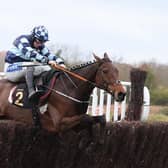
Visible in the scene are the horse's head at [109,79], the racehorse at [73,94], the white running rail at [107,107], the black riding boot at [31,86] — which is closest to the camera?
the horse's head at [109,79]

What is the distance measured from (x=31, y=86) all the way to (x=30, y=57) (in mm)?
422

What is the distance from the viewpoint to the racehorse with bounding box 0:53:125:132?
7.68m

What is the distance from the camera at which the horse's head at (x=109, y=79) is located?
24.3 ft

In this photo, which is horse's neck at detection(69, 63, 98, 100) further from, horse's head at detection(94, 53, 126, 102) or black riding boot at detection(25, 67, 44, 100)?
black riding boot at detection(25, 67, 44, 100)

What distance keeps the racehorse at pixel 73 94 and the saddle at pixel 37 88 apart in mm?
64

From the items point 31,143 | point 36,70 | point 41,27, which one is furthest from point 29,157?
point 41,27

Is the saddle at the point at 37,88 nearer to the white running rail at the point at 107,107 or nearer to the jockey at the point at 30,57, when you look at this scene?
the jockey at the point at 30,57

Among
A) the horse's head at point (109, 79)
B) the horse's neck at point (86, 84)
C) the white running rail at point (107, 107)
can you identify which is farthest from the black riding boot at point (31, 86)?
the white running rail at point (107, 107)

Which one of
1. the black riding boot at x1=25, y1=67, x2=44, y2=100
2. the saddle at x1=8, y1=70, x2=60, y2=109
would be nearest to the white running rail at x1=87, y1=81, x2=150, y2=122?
the saddle at x1=8, y1=70, x2=60, y2=109

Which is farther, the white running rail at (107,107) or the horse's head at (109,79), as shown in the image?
the white running rail at (107,107)

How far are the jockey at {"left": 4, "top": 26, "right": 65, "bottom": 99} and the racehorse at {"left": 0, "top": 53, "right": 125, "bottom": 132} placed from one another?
297 millimetres

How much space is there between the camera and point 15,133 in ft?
23.9

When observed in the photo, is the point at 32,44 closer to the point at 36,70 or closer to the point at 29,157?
the point at 36,70

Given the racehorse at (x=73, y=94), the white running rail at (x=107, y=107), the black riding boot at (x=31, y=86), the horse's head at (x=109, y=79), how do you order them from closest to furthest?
the horse's head at (x=109, y=79) → the racehorse at (x=73, y=94) → the black riding boot at (x=31, y=86) → the white running rail at (x=107, y=107)
